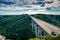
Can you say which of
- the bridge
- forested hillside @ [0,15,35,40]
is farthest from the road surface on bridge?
forested hillside @ [0,15,35,40]

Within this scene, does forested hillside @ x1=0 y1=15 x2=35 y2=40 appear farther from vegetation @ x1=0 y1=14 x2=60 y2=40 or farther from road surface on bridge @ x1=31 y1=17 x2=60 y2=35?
road surface on bridge @ x1=31 y1=17 x2=60 y2=35

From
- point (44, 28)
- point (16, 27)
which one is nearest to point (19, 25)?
point (16, 27)

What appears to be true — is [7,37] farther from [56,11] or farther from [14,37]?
[56,11]

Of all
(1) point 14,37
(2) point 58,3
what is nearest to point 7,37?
(1) point 14,37

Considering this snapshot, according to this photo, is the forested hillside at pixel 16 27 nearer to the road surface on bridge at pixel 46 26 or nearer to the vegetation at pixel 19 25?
the vegetation at pixel 19 25

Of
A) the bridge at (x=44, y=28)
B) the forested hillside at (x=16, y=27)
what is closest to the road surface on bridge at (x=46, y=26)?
the bridge at (x=44, y=28)
